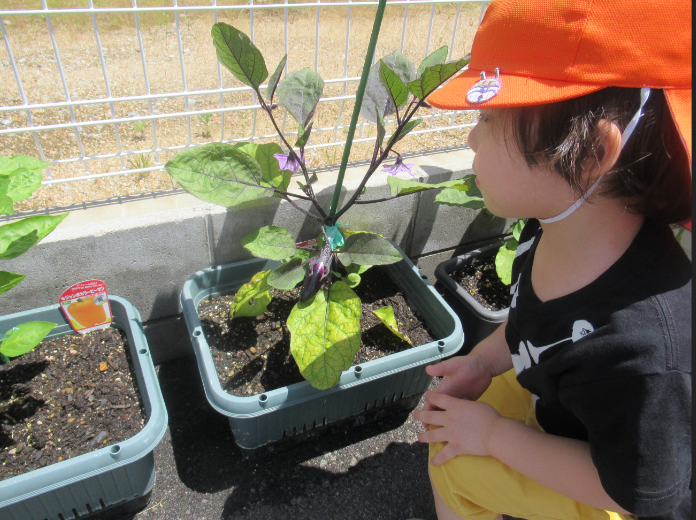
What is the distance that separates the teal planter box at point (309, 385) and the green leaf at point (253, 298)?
11 cm

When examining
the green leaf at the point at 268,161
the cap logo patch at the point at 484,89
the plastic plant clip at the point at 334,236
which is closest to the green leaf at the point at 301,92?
the green leaf at the point at 268,161

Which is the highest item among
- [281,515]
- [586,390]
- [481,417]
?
[586,390]

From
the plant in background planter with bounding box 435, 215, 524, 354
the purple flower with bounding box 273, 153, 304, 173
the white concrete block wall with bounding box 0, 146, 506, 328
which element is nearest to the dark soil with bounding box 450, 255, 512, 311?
the plant in background planter with bounding box 435, 215, 524, 354

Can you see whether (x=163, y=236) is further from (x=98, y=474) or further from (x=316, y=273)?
(x=98, y=474)

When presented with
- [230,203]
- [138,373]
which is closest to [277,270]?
[230,203]

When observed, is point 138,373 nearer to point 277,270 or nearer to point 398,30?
point 277,270

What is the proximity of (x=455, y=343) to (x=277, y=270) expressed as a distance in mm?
491

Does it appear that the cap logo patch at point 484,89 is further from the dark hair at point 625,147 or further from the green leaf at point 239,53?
the green leaf at point 239,53

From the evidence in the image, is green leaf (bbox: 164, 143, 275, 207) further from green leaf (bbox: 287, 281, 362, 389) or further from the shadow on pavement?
the shadow on pavement

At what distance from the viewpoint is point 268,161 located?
3.97 feet

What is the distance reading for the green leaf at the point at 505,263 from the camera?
1.51 meters

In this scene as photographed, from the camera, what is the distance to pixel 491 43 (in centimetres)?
70

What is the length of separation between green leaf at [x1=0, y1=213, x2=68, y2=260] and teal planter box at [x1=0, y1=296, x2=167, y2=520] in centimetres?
33

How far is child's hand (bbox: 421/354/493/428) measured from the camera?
109cm
